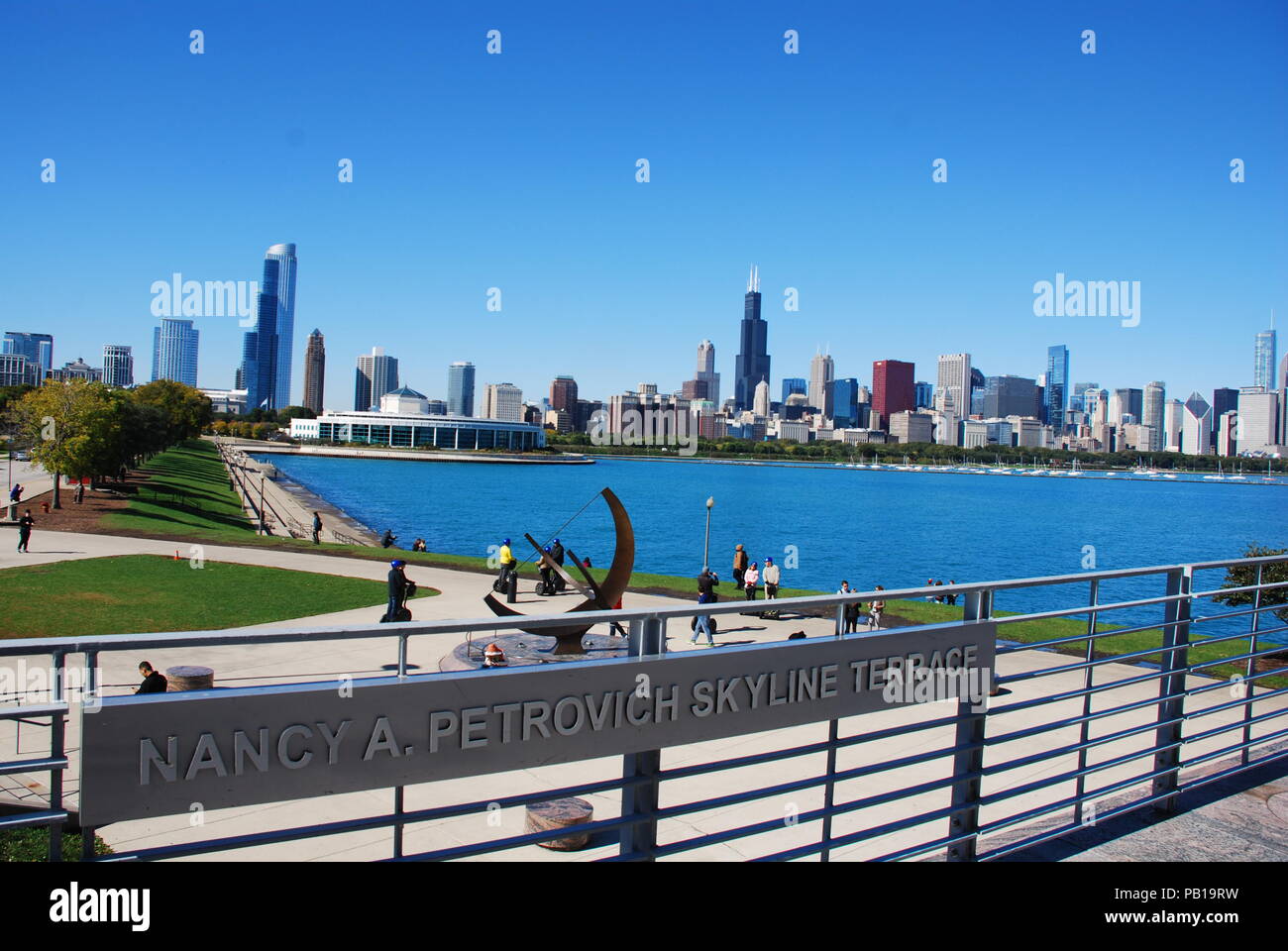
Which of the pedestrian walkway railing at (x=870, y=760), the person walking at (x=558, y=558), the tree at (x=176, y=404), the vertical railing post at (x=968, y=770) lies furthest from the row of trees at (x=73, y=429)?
the vertical railing post at (x=968, y=770)

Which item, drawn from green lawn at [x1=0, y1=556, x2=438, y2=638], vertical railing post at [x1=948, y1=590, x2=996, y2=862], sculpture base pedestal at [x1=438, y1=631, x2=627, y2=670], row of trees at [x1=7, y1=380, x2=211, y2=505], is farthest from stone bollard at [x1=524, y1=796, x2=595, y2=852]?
row of trees at [x1=7, y1=380, x2=211, y2=505]

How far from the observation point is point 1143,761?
10578 mm

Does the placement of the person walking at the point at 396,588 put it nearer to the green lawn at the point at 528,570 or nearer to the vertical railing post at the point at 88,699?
the green lawn at the point at 528,570

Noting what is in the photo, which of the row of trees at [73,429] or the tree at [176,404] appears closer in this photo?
the row of trees at [73,429]

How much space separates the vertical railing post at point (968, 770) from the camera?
447 centimetres

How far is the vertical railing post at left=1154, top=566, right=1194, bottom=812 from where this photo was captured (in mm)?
5535

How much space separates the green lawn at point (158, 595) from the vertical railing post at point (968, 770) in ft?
43.9

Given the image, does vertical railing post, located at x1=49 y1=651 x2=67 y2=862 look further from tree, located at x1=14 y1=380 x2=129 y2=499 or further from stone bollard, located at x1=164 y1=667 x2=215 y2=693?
tree, located at x1=14 y1=380 x2=129 y2=499

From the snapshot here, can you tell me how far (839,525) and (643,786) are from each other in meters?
77.5

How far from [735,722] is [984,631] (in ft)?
5.14

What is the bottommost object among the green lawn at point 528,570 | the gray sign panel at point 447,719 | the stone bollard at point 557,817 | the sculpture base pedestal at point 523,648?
the green lawn at point 528,570

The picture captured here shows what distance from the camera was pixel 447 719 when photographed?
10.1 feet
